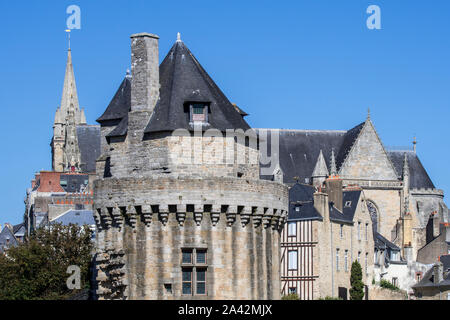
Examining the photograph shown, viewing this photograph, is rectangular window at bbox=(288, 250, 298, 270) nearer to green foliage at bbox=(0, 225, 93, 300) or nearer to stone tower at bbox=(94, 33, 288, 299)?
green foliage at bbox=(0, 225, 93, 300)

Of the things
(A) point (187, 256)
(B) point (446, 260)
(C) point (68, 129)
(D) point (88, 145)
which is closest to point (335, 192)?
(B) point (446, 260)

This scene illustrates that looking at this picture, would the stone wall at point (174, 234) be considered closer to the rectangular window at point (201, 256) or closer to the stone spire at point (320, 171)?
the rectangular window at point (201, 256)

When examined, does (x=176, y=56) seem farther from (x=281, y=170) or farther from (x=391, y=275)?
(x=281, y=170)

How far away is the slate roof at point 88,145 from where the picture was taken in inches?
3789

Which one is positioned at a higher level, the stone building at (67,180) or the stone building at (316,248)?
the stone building at (67,180)

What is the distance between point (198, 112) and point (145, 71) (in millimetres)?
2325

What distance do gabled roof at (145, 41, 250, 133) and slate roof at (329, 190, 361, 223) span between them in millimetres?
28704

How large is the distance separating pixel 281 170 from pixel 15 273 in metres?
33.9

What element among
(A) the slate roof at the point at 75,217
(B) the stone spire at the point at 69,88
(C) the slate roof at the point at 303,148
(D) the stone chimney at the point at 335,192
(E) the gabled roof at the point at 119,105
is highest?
(B) the stone spire at the point at 69,88

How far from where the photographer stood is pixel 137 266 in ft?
108

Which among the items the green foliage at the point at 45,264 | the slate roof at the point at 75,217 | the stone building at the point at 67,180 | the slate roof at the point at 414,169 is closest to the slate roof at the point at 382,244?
the slate roof at the point at 414,169

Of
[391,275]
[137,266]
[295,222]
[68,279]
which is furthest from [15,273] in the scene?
[391,275]

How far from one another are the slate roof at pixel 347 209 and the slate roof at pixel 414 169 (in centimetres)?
2309

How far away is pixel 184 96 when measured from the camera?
116ft
